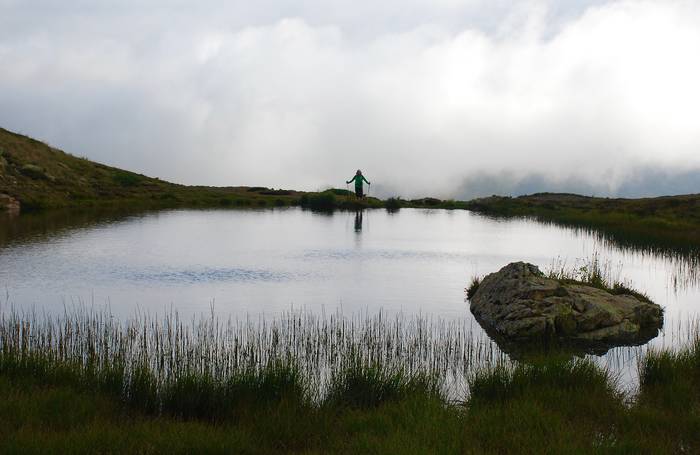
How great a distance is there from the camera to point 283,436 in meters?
8.22

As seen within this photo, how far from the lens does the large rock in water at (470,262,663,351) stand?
16.6 m

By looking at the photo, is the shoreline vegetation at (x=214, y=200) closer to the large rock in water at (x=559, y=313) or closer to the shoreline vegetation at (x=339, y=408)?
the large rock in water at (x=559, y=313)

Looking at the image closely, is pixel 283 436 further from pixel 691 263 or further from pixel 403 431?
pixel 691 263

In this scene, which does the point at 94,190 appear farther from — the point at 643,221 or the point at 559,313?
the point at 559,313

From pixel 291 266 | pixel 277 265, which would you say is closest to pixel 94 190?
pixel 277 265

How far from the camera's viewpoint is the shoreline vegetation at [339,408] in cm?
754

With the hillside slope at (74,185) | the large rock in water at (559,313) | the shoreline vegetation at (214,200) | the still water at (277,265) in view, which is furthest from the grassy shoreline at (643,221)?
the hillside slope at (74,185)

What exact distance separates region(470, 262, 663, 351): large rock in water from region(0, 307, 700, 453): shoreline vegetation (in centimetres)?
446

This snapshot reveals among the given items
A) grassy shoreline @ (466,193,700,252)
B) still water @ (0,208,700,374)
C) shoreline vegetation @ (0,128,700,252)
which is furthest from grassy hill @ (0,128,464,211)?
still water @ (0,208,700,374)

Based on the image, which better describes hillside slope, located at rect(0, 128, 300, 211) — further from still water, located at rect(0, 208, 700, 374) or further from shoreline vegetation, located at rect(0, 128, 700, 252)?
still water, located at rect(0, 208, 700, 374)

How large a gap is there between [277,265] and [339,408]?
19471 mm

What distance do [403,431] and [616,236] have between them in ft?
150

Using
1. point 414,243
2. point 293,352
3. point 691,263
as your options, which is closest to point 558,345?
point 293,352

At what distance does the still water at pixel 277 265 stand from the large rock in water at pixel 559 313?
2.74 ft
